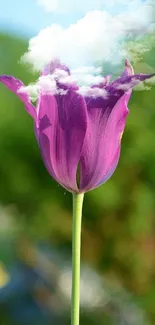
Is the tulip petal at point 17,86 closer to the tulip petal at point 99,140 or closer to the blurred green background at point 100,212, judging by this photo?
the tulip petal at point 99,140

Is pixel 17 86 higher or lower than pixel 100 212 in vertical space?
higher

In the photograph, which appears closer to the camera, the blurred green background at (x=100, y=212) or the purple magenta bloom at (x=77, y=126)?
the purple magenta bloom at (x=77, y=126)

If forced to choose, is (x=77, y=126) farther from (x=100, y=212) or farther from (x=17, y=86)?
(x=100, y=212)

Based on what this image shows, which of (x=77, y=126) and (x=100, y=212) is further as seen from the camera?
(x=100, y=212)

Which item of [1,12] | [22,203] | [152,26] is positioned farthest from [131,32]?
[22,203]

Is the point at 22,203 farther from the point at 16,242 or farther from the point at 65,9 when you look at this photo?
the point at 65,9

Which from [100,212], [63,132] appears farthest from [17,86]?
[100,212]

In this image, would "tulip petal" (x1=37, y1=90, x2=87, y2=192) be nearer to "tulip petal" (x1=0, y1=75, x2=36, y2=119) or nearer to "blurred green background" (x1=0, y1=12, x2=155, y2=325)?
"tulip petal" (x1=0, y1=75, x2=36, y2=119)

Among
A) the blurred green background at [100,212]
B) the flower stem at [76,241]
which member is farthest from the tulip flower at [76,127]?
the blurred green background at [100,212]

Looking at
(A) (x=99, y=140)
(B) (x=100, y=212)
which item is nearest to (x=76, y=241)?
(A) (x=99, y=140)
